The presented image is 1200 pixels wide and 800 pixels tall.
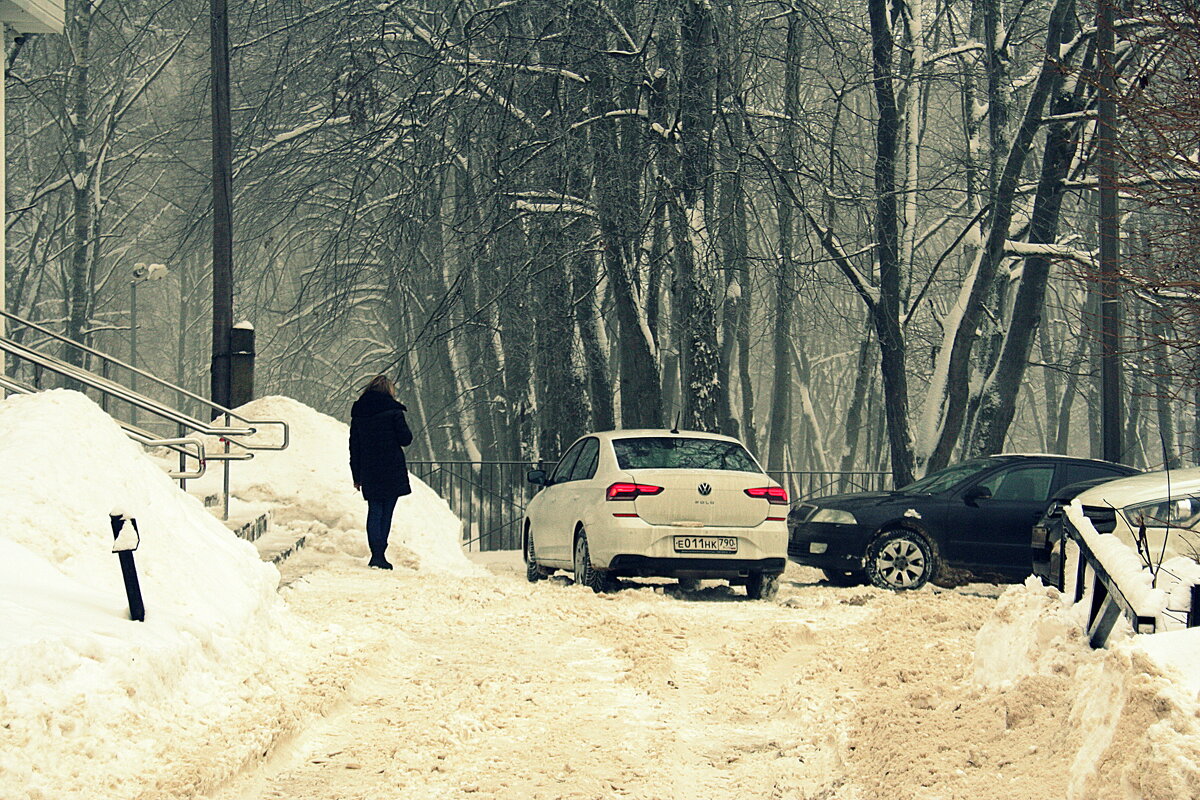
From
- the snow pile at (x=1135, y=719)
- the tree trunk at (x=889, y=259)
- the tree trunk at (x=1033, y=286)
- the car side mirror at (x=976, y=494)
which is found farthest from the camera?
the tree trunk at (x=889, y=259)

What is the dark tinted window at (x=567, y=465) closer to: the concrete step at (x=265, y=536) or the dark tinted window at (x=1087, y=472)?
the concrete step at (x=265, y=536)

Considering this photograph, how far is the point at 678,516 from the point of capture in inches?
480

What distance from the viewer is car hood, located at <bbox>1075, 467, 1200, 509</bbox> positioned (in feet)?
34.6

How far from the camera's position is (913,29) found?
818 inches

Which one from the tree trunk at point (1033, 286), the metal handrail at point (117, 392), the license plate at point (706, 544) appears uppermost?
the tree trunk at point (1033, 286)

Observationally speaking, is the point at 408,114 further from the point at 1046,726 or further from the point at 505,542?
the point at 1046,726

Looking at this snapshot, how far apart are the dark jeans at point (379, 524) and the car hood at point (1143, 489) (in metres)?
6.29

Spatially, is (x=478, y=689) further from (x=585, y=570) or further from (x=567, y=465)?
(x=567, y=465)

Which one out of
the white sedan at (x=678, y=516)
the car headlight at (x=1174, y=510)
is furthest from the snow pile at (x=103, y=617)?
the car headlight at (x=1174, y=510)

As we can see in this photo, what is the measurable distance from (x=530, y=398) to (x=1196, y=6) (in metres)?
17.6

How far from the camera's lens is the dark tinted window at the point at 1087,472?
14555 millimetres

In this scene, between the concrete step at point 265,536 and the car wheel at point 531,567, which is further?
the car wheel at point 531,567

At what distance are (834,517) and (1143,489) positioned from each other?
427 cm

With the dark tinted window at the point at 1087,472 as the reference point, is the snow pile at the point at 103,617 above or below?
below
